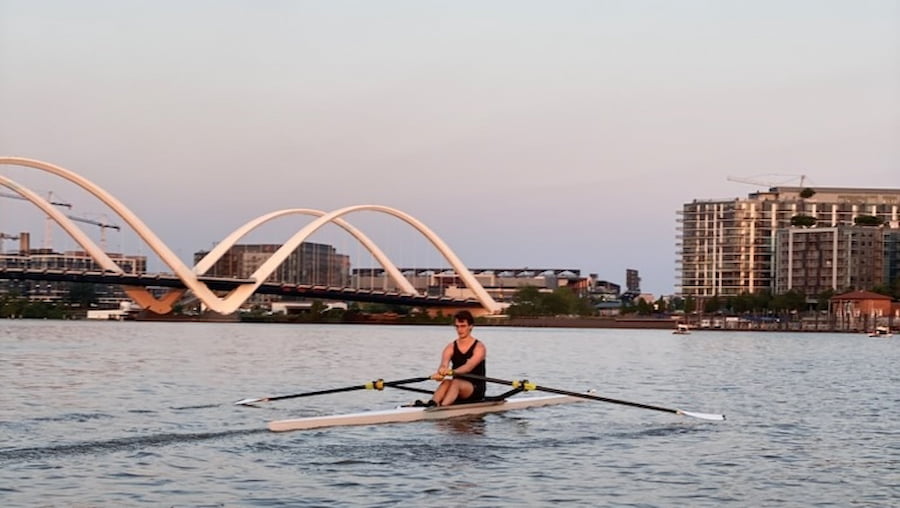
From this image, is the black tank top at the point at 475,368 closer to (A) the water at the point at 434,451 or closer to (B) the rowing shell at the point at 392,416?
(B) the rowing shell at the point at 392,416

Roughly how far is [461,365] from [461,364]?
2 centimetres

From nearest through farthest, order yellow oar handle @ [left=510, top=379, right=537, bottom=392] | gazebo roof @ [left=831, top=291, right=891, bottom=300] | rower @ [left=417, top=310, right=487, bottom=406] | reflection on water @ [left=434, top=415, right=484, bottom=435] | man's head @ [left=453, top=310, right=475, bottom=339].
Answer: reflection on water @ [left=434, top=415, right=484, bottom=435], yellow oar handle @ [left=510, top=379, right=537, bottom=392], rower @ [left=417, top=310, right=487, bottom=406], man's head @ [left=453, top=310, right=475, bottom=339], gazebo roof @ [left=831, top=291, right=891, bottom=300]

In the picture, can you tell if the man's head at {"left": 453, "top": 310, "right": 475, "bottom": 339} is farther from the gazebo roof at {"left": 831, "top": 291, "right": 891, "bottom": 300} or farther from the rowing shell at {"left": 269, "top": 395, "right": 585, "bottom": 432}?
the gazebo roof at {"left": 831, "top": 291, "right": 891, "bottom": 300}

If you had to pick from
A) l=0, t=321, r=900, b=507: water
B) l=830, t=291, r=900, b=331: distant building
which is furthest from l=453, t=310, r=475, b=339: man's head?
l=830, t=291, r=900, b=331: distant building

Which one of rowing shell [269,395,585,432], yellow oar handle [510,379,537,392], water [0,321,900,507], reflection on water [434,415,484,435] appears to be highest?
yellow oar handle [510,379,537,392]

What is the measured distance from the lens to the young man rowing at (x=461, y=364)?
23375 millimetres

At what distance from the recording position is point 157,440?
2116 cm

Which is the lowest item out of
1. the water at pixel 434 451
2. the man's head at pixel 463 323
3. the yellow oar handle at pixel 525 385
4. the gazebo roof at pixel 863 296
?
the water at pixel 434 451

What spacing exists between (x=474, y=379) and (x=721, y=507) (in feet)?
27.1

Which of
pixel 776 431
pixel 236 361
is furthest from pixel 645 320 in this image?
pixel 776 431

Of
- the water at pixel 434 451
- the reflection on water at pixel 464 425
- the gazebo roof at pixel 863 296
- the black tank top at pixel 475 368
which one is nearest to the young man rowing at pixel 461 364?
the black tank top at pixel 475 368

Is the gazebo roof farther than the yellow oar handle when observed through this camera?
Yes

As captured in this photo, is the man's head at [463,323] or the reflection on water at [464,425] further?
the man's head at [463,323]

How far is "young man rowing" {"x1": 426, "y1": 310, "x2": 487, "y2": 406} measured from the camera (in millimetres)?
23375
